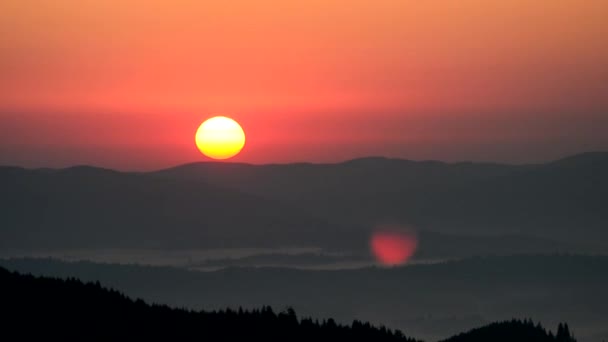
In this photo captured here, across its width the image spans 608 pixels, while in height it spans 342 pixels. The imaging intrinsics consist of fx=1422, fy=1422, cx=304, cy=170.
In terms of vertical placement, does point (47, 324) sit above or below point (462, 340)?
below

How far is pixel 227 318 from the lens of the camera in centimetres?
5194

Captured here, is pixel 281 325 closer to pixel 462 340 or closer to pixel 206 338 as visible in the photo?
pixel 206 338

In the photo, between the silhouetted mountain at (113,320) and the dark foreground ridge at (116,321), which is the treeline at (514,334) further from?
the silhouetted mountain at (113,320)

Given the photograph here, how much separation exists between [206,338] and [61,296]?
556cm

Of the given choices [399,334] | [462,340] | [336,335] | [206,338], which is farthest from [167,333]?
[462,340]

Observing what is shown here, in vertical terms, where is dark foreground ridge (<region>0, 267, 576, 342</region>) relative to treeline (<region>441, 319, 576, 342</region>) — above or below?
below

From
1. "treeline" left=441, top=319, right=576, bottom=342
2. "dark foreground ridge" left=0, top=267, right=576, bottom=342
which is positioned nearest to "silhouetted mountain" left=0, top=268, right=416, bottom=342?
"dark foreground ridge" left=0, top=267, right=576, bottom=342

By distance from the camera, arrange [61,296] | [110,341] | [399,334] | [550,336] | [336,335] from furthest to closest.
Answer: [550,336]
[399,334]
[336,335]
[61,296]
[110,341]

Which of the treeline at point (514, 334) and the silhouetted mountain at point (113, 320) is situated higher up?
the treeline at point (514, 334)

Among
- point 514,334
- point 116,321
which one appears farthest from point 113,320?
point 514,334

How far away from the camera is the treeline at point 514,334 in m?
70.0

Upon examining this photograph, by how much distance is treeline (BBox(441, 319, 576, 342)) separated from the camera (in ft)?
230

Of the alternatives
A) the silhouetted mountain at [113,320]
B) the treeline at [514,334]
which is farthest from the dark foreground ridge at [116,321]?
the treeline at [514,334]

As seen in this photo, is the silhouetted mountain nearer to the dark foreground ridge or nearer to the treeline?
the dark foreground ridge
